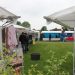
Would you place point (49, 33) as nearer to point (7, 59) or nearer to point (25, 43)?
point (25, 43)

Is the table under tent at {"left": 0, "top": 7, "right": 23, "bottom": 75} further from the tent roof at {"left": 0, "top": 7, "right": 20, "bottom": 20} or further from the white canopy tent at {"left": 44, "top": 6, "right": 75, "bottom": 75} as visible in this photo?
the white canopy tent at {"left": 44, "top": 6, "right": 75, "bottom": 75}

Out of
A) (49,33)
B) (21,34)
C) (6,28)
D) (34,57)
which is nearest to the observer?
(6,28)

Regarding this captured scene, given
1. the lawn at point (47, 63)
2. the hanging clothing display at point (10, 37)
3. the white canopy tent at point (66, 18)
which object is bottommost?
the lawn at point (47, 63)

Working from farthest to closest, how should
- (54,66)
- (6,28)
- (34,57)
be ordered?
(34,57) < (6,28) < (54,66)

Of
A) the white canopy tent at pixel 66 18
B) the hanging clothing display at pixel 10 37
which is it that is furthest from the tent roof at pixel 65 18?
the hanging clothing display at pixel 10 37

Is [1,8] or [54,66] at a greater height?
[1,8]

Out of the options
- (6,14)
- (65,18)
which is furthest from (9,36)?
(65,18)

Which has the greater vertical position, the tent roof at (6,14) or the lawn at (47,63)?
the tent roof at (6,14)

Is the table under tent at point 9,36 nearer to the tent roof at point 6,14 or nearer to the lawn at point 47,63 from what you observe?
the tent roof at point 6,14

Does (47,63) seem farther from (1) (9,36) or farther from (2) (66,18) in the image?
(1) (9,36)

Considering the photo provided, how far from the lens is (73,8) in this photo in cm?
1179

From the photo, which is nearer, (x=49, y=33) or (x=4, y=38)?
(x=4, y=38)

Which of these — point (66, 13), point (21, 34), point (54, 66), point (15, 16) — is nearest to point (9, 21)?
point (15, 16)

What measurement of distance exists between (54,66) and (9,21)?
Result: 415 centimetres
